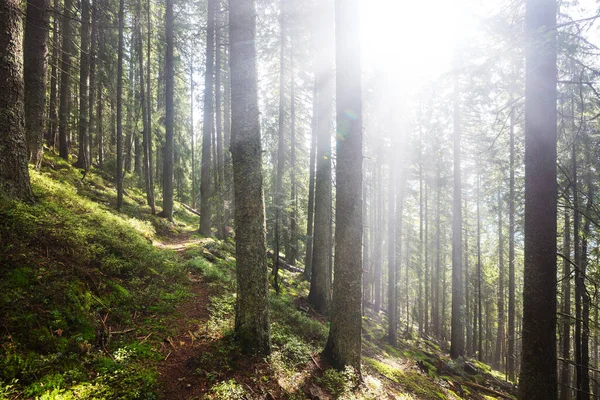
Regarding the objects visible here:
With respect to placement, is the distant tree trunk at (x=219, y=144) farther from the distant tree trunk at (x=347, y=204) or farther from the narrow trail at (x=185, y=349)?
the distant tree trunk at (x=347, y=204)

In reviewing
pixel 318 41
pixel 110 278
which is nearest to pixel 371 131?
pixel 318 41

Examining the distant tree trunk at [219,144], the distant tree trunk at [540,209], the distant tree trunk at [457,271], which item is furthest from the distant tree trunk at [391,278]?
the distant tree trunk at [219,144]

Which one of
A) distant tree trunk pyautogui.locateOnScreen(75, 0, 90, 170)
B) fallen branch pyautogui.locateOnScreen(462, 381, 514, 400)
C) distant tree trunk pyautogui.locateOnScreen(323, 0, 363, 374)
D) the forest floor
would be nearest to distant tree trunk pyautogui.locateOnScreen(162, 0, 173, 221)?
distant tree trunk pyautogui.locateOnScreen(75, 0, 90, 170)

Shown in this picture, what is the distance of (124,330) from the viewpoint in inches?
165

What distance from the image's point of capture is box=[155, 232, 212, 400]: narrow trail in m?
3.54

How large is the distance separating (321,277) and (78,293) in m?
7.00

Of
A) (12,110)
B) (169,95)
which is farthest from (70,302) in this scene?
(169,95)

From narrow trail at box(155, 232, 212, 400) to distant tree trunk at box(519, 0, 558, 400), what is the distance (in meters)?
6.18

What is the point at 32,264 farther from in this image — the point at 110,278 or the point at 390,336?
the point at 390,336

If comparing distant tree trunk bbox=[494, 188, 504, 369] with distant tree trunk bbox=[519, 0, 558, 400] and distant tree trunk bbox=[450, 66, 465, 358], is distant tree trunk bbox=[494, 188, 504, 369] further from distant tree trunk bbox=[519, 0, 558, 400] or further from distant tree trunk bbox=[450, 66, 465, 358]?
distant tree trunk bbox=[519, 0, 558, 400]

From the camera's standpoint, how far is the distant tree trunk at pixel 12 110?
5.00 meters

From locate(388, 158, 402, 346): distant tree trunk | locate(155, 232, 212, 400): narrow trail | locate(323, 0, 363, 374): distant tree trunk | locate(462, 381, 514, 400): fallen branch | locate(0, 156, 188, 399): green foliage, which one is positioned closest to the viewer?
locate(0, 156, 188, 399): green foliage

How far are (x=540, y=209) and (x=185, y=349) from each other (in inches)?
291

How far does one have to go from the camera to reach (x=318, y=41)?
11.6 m
